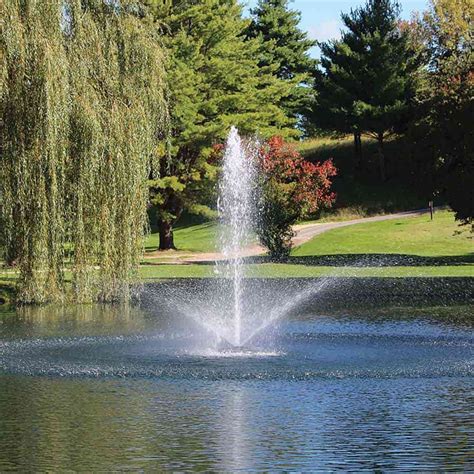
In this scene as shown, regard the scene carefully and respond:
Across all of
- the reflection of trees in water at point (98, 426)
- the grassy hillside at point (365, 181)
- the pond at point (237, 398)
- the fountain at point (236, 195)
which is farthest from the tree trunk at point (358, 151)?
the reflection of trees in water at point (98, 426)

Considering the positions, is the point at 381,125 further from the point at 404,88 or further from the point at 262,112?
the point at 262,112

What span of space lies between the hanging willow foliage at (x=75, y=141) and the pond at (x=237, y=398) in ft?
5.48

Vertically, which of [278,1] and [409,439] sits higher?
[278,1]

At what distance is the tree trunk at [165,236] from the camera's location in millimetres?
52719

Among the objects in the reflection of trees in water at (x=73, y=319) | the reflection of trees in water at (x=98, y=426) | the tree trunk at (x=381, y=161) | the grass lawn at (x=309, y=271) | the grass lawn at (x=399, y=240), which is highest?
the tree trunk at (x=381, y=161)

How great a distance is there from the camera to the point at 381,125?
213 ft

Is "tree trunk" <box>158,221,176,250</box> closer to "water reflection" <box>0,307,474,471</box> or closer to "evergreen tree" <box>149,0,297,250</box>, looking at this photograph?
"evergreen tree" <box>149,0,297,250</box>

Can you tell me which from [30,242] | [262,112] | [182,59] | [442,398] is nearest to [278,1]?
[262,112]

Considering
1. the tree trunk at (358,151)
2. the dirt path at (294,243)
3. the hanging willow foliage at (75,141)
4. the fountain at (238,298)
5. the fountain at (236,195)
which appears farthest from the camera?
the tree trunk at (358,151)

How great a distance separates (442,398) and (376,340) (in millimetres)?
6501

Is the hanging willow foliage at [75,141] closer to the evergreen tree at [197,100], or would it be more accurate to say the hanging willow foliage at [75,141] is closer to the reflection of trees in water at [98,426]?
the reflection of trees in water at [98,426]

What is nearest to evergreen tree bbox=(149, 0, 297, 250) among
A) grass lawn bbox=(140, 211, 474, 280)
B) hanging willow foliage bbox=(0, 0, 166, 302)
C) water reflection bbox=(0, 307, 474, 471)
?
grass lawn bbox=(140, 211, 474, 280)

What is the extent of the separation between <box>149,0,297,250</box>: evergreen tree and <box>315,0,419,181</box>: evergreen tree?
10.0m

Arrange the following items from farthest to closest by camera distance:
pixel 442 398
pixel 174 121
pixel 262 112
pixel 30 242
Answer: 1. pixel 262 112
2. pixel 174 121
3. pixel 30 242
4. pixel 442 398
